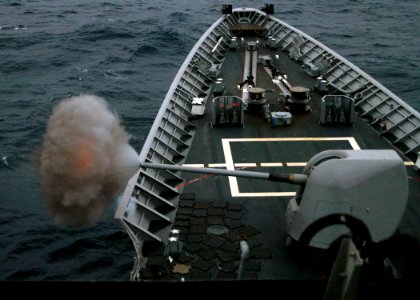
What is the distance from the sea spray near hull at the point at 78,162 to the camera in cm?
901

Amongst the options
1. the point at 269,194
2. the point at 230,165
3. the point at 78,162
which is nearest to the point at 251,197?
the point at 269,194

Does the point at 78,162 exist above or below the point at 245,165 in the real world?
above

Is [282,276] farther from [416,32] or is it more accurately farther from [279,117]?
[416,32]

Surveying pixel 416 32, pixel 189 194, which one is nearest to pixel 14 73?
pixel 189 194

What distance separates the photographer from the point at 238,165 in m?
16.5

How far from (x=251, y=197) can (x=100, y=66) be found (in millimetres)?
30690

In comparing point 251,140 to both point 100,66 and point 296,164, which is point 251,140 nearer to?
point 296,164

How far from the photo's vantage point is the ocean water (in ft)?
63.0

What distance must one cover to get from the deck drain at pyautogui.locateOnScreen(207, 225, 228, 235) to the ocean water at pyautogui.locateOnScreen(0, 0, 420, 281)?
451 centimetres

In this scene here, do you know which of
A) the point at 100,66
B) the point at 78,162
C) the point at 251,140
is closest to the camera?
the point at 78,162

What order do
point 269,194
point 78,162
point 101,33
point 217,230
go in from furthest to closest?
point 101,33, point 269,194, point 217,230, point 78,162

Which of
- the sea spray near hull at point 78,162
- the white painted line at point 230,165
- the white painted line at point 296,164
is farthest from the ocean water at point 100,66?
the white painted line at point 296,164

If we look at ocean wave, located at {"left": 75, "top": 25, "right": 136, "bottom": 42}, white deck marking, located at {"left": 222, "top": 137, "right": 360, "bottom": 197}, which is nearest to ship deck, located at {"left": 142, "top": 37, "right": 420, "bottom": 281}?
white deck marking, located at {"left": 222, "top": 137, "right": 360, "bottom": 197}

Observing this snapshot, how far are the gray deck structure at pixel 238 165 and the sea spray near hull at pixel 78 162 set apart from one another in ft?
7.44
